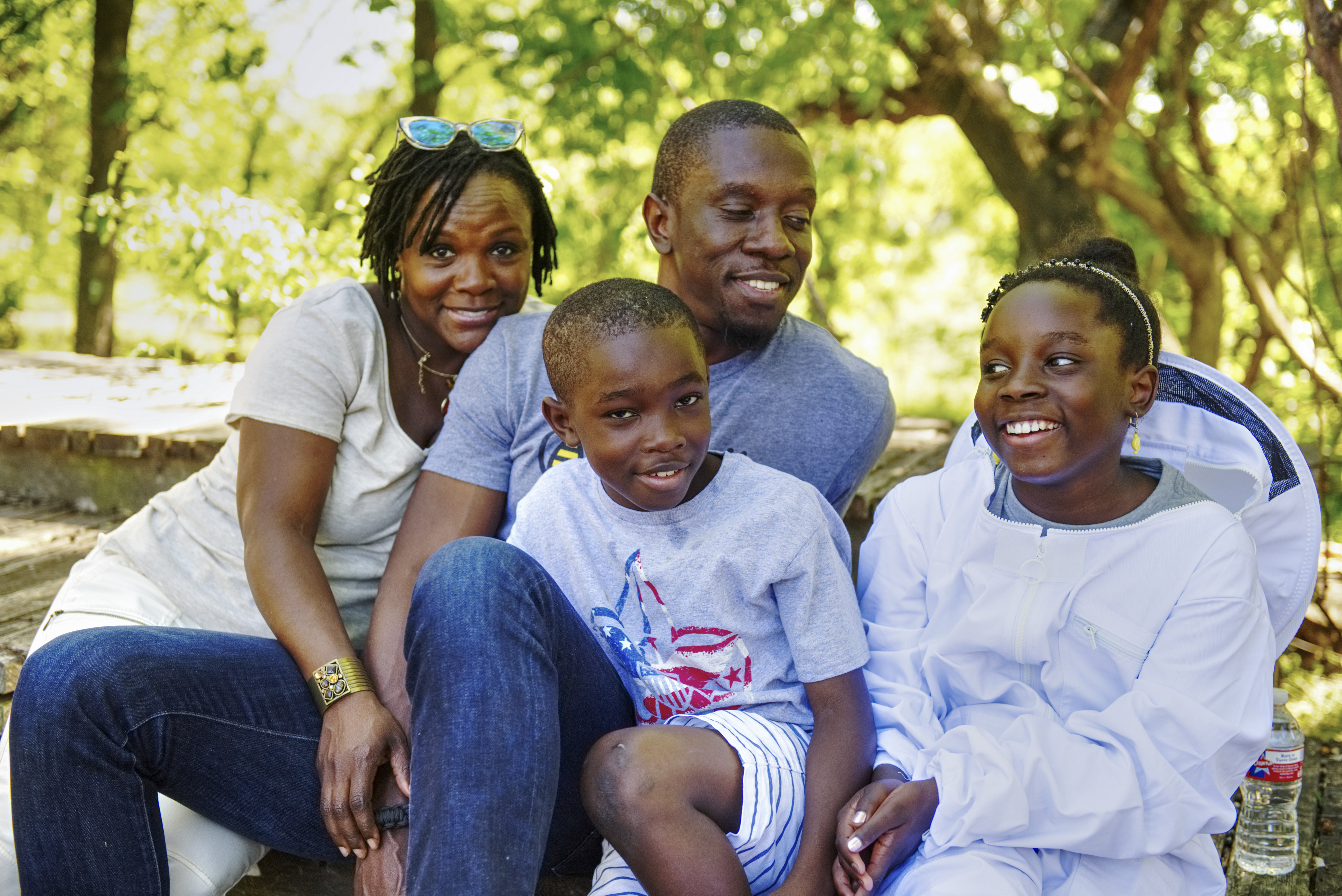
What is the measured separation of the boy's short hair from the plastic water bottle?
4.81 feet

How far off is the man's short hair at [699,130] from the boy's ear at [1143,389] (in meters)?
0.89

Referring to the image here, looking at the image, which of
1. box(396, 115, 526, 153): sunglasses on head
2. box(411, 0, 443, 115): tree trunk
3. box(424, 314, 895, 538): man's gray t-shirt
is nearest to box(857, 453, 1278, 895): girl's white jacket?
box(424, 314, 895, 538): man's gray t-shirt

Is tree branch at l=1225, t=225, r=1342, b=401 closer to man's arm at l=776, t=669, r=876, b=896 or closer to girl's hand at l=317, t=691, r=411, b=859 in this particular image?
man's arm at l=776, t=669, r=876, b=896

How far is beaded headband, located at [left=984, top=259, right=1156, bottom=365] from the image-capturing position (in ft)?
6.75

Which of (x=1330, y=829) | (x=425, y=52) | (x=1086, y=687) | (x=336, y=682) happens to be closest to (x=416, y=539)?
(x=336, y=682)

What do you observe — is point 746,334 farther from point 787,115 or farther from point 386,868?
point 787,115

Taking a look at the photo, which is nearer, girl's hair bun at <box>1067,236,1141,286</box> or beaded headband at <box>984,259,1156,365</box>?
beaded headband at <box>984,259,1156,365</box>

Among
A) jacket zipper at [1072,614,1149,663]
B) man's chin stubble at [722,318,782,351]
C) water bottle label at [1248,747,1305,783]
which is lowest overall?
water bottle label at [1248,747,1305,783]

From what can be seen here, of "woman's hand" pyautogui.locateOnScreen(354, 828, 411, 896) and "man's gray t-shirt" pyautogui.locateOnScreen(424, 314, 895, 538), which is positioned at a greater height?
"man's gray t-shirt" pyautogui.locateOnScreen(424, 314, 895, 538)

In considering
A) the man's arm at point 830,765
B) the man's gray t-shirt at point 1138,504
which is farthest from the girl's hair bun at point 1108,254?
the man's arm at point 830,765

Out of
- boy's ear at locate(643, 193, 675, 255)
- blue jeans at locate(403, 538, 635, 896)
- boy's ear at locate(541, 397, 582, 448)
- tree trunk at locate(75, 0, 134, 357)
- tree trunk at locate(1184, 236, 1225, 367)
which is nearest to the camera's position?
blue jeans at locate(403, 538, 635, 896)

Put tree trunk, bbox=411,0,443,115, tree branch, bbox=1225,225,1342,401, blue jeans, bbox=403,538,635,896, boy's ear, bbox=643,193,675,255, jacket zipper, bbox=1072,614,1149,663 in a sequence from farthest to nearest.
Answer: tree trunk, bbox=411,0,443,115
tree branch, bbox=1225,225,1342,401
boy's ear, bbox=643,193,675,255
jacket zipper, bbox=1072,614,1149,663
blue jeans, bbox=403,538,635,896

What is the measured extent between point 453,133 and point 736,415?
924mm

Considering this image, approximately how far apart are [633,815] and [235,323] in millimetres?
4253
